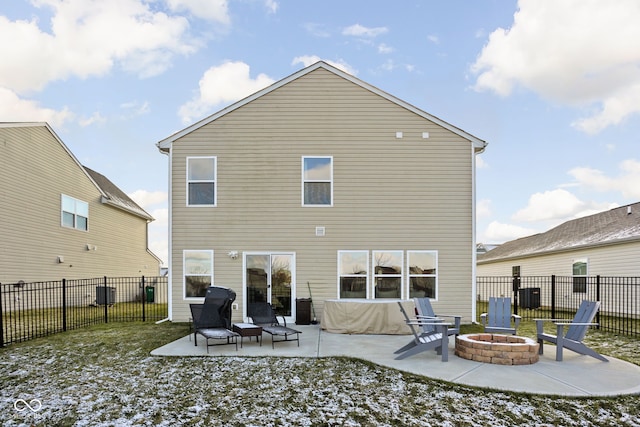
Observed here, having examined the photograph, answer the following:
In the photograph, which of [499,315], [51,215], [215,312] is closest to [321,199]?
[215,312]

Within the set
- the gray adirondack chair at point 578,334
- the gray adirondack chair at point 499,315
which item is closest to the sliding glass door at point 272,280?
the gray adirondack chair at point 499,315

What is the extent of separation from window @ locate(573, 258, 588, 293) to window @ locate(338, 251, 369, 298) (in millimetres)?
9686

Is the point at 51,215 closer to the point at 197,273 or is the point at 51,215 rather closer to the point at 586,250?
the point at 197,273

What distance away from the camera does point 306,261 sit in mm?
11930

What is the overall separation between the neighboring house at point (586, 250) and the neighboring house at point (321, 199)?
5.27 m

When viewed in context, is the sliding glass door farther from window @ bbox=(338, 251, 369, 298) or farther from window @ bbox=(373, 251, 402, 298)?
window @ bbox=(373, 251, 402, 298)

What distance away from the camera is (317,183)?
12117 millimetres

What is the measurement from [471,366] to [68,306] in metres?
16.5

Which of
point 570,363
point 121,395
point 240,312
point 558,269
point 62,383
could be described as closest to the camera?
point 121,395

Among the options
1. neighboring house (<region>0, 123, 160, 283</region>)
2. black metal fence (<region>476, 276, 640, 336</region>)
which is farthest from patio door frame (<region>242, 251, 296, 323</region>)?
neighboring house (<region>0, 123, 160, 283</region>)

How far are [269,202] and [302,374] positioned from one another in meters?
6.28

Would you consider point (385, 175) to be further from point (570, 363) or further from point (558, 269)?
point (558, 269)

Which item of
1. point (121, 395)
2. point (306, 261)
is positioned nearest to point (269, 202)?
point (306, 261)

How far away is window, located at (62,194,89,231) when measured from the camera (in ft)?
58.2
